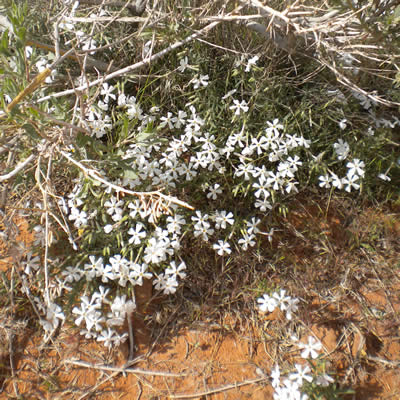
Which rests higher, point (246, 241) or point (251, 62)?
point (251, 62)

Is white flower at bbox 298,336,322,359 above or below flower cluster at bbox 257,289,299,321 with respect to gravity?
below

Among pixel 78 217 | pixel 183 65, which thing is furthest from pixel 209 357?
pixel 183 65

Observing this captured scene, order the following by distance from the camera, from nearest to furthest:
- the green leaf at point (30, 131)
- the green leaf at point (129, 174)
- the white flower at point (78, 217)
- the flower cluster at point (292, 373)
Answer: the green leaf at point (30, 131), the green leaf at point (129, 174), the flower cluster at point (292, 373), the white flower at point (78, 217)

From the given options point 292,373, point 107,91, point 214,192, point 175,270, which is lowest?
point 292,373

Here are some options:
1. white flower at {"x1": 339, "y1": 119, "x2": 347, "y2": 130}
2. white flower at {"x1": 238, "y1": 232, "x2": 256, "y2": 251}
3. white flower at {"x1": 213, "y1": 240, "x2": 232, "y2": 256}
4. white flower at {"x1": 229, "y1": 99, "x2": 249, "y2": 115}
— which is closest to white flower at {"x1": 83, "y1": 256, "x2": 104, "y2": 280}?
white flower at {"x1": 213, "y1": 240, "x2": 232, "y2": 256}

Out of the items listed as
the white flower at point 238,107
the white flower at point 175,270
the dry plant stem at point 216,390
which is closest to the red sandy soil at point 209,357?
the dry plant stem at point 216,390

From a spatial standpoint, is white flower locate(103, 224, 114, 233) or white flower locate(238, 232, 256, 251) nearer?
white flower locate(103, 224, 114, 233)

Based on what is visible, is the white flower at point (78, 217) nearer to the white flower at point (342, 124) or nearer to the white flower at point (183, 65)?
the white flower at point (183, 65)

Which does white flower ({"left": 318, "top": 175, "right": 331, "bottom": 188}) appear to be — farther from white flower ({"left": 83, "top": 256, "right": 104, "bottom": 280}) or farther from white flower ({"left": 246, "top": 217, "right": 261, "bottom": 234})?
white flower ({"left": 83, "top": 256, "right": 104, "bottom": 280})

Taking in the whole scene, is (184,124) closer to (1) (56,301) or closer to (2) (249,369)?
(1) (56,301)

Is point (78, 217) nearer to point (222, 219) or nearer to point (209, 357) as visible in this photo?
point (222, 219)

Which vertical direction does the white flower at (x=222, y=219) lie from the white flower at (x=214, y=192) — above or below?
below

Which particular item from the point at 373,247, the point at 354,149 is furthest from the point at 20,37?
the point at 373,247
